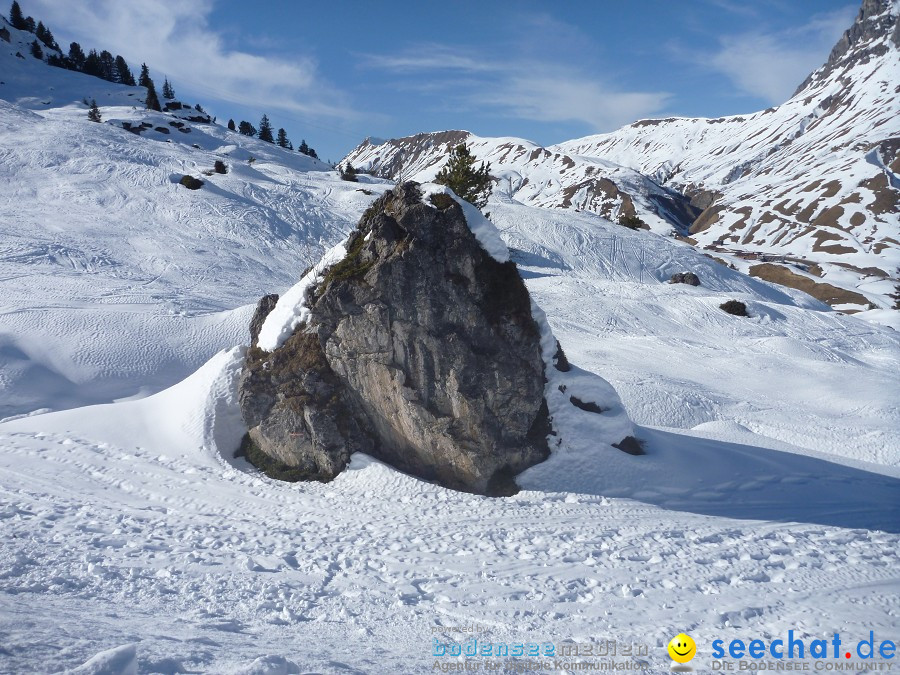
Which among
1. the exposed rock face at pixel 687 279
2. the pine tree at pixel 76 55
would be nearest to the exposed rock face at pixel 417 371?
the exposed rock face at pixel 687 279

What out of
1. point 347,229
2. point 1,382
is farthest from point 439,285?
point 347,229

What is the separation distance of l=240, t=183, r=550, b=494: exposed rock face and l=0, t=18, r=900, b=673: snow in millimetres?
561

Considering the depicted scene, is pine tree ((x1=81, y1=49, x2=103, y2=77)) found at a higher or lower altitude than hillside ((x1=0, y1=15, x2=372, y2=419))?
higher

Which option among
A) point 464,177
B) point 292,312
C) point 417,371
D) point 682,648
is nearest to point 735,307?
point 464,177

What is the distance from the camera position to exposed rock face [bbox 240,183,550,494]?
10117mm

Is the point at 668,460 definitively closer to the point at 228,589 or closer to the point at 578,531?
the point at 578,531

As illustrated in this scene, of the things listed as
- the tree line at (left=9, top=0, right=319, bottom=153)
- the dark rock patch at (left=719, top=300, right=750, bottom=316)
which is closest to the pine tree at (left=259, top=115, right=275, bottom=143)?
the tree line at (left=9, top=0, right=319, bottom=153)

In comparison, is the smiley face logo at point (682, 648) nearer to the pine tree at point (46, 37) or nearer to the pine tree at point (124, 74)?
the pine tree at point (124, 74)

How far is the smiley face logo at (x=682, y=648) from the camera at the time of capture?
5535mm

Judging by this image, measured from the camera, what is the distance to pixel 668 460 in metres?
11.1

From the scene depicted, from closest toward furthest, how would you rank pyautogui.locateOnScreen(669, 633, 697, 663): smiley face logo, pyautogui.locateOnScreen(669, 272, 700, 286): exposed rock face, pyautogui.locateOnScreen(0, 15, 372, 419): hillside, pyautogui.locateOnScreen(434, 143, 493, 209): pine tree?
pyautogui.locateOnScreen(669, 633, 697, 663): smiley face logo
pyautogui.locateOnScreen(0, 15, 372, 419): hillside
pyautogui.locateOnScreen(434, 143, 493, 209): pine tree
pyautogui.locateOnScreen(669, 272, 700, 286): exposed rock face

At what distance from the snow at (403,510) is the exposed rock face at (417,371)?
1.84 feet

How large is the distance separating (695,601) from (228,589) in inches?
223

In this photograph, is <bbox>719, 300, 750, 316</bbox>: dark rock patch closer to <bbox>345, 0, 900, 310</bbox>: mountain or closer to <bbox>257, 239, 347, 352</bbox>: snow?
<bbox>257, 239, 347, 352</bbox>: snow
